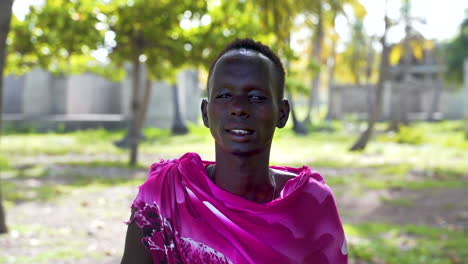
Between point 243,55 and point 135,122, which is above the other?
point 243,55

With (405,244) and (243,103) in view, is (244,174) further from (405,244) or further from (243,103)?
(405,244)

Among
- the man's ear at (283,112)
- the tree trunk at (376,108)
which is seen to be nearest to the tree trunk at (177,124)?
the tree trunk at (376,108)

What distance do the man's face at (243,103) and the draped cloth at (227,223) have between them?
0.17m

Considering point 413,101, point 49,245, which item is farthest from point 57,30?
point 413,101

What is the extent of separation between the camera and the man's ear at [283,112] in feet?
6.49

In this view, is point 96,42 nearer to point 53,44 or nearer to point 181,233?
point 53,44

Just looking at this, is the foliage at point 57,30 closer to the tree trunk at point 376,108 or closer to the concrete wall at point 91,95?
the tree trunk at point 376,108

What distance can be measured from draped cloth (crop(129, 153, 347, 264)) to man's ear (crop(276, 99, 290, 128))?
8.6 inches

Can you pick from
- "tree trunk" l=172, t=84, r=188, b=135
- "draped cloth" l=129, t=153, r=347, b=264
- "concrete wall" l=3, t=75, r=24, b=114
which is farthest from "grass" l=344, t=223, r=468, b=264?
"concrete wall" l=3, t=75, r=24, b=114

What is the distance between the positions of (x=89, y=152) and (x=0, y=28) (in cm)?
947

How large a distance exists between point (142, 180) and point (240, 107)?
25.4ft

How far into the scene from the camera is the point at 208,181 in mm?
1857

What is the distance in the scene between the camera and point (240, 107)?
1.82 metres

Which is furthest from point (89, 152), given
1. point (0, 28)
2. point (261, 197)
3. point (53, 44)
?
point (261, 197)
